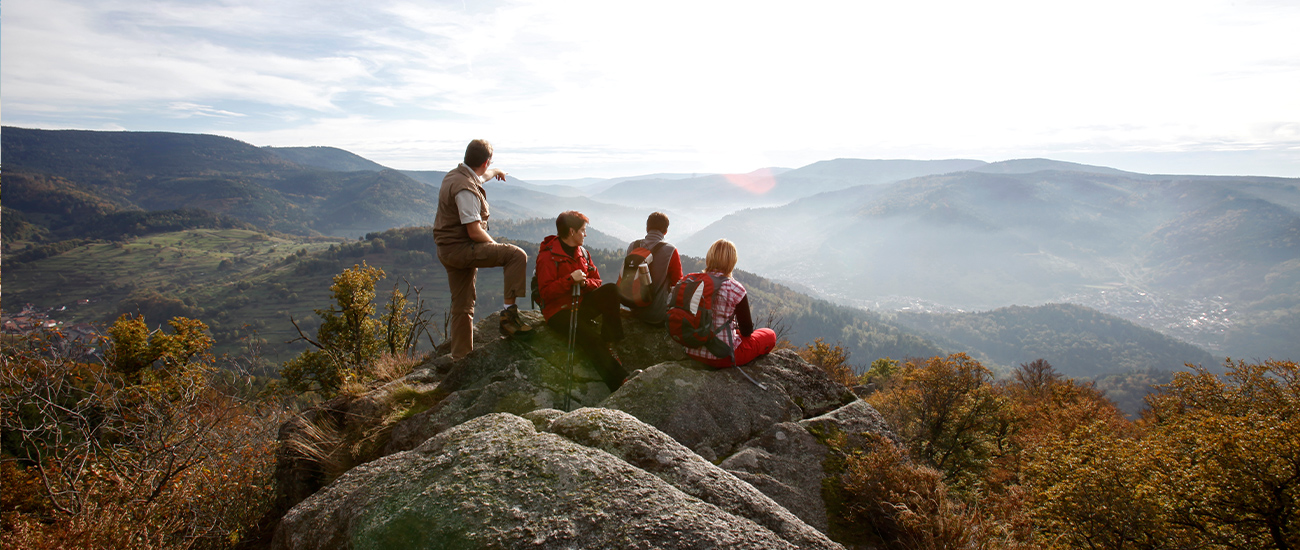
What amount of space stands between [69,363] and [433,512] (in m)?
14.1

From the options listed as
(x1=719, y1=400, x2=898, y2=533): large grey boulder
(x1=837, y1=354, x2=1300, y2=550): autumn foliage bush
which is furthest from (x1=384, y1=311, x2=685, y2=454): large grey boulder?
(x1=837, y1=354, x2=1300, y2=550): autumn foliage bush

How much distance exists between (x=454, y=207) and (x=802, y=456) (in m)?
5.28

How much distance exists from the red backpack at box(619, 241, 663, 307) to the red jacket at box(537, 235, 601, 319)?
1.68 ft

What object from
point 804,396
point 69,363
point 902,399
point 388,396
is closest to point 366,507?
point 388,396

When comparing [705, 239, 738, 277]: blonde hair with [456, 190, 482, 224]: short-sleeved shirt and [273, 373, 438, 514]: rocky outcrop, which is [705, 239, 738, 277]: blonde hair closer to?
[456, 190, 482, 224]: short-sleeved shirt

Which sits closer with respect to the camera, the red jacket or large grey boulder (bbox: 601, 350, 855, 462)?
large grey boulder (bbox: 601, 350, 855, 462)

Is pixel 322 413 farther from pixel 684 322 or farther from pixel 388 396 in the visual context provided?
pixel 684 322

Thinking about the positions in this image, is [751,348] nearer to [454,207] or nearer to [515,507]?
[515,507]

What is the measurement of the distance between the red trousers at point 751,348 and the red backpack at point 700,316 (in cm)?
13

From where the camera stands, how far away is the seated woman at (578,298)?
271 inches

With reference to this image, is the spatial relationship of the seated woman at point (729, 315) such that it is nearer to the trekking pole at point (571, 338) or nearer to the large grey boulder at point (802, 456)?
the large grey boulder at point (802, 456)

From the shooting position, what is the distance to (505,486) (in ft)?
10.8

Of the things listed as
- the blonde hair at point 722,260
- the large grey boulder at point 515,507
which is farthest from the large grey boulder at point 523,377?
the large grey boulder at point 515,507

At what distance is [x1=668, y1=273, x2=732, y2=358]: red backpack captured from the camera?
617 centimetres
